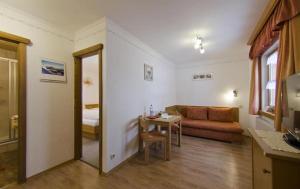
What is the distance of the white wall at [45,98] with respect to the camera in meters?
A: 1.94

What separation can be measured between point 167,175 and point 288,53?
88.9 inches

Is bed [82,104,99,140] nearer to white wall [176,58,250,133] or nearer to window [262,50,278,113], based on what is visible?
white wall [176,58,250,133]

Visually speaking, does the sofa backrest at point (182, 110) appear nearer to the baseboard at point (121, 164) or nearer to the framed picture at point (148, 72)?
the framed picture at point (148, 72)

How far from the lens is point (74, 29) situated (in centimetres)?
242

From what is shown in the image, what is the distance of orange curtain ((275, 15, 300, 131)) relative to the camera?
4.33 feet

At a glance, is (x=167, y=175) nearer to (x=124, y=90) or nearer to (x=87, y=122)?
(x=124, y=90)

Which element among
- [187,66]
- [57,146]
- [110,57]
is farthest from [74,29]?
[187,66]

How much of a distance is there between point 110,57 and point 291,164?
232cm

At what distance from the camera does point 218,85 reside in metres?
4.45

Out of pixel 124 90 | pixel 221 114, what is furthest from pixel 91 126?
pixel 221 114

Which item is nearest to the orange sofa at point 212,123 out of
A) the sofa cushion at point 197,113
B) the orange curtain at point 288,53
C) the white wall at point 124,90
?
the sofa cushion at point 197,113

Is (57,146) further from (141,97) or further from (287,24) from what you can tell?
(287,24)

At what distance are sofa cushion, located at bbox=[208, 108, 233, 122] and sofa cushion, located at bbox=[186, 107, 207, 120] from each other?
0.58 feet

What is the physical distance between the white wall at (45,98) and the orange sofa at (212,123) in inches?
104
